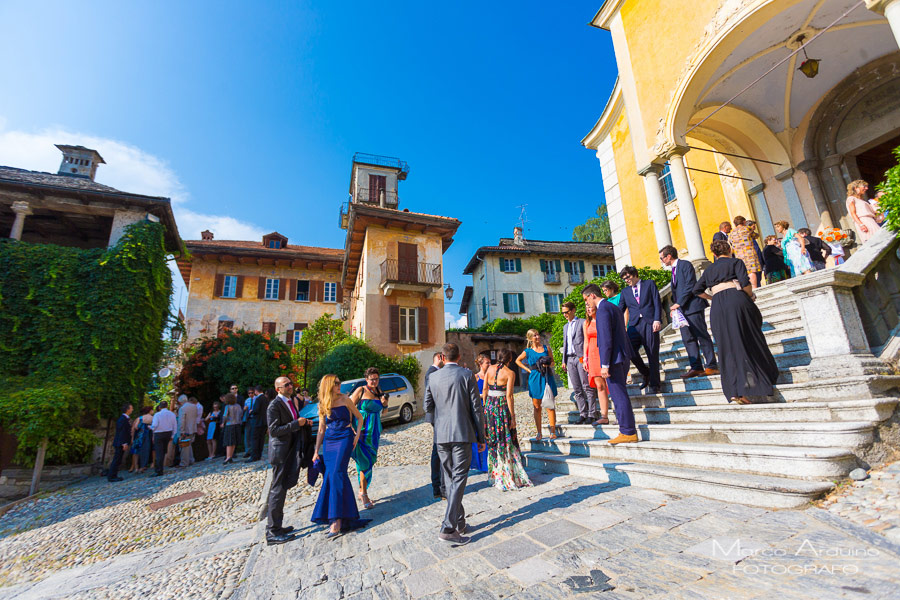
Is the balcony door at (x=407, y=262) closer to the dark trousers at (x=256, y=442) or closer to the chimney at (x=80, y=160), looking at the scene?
the dark trousers at (x=256, y=442)

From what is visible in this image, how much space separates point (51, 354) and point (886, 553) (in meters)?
15.4

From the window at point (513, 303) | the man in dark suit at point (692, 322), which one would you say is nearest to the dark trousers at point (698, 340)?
the man in dark suit at point (692, 322)

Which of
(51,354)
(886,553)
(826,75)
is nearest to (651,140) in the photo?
(826,75)

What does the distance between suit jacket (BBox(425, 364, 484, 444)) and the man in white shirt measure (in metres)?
9.06

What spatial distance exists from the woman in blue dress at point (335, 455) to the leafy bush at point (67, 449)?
9.28m

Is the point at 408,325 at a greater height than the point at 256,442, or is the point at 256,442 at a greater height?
the point at 408,325

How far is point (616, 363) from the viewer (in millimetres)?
4508

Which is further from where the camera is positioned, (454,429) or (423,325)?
(423,325)

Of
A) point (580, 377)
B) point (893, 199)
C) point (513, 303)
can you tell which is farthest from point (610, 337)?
point (513, 303)

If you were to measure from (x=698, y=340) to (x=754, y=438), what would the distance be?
2.07m

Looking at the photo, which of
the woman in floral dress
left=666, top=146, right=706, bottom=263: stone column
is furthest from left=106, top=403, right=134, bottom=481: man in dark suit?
left=666, top=146, right=706, bottom=263: stone column

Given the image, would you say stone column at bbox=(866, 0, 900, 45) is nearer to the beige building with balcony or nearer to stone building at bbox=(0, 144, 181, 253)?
stone building at bbox=(0, 144, 181, 253)

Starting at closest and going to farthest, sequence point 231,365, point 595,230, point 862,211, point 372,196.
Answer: point 862,211, point 231,365, point 372,196, point 595,230

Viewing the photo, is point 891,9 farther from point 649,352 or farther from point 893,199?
point 649,352
